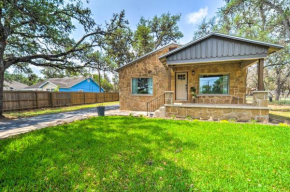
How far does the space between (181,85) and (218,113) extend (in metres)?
3.30

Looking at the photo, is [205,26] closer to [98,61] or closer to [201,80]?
[201,80]

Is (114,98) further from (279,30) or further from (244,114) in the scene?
(279,30)

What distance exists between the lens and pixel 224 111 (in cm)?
612

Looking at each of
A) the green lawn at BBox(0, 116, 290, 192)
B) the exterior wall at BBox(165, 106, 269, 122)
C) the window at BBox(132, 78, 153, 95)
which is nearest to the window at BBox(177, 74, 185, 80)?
the window at BBox(132, 78, 153, 95)

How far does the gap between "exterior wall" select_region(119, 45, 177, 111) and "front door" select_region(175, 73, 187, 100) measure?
2.58 feet

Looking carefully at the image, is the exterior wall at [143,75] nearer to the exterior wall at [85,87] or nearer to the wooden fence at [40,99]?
the wooden fence at [40,99]

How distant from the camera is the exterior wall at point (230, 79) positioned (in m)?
7.82

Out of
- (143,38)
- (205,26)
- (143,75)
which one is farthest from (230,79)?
(143,38)

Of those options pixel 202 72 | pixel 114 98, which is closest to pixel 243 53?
pixel 202 72

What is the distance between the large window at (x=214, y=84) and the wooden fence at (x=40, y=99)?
1359cm

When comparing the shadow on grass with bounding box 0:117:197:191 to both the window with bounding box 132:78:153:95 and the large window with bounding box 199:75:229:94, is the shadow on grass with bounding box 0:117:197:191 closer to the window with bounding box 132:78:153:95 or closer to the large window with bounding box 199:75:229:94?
the window with bounding box 132:78:153:95

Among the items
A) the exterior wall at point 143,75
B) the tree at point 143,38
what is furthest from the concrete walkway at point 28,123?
the tree at point 143,38

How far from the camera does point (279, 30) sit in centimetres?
1148

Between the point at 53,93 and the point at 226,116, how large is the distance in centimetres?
1483
